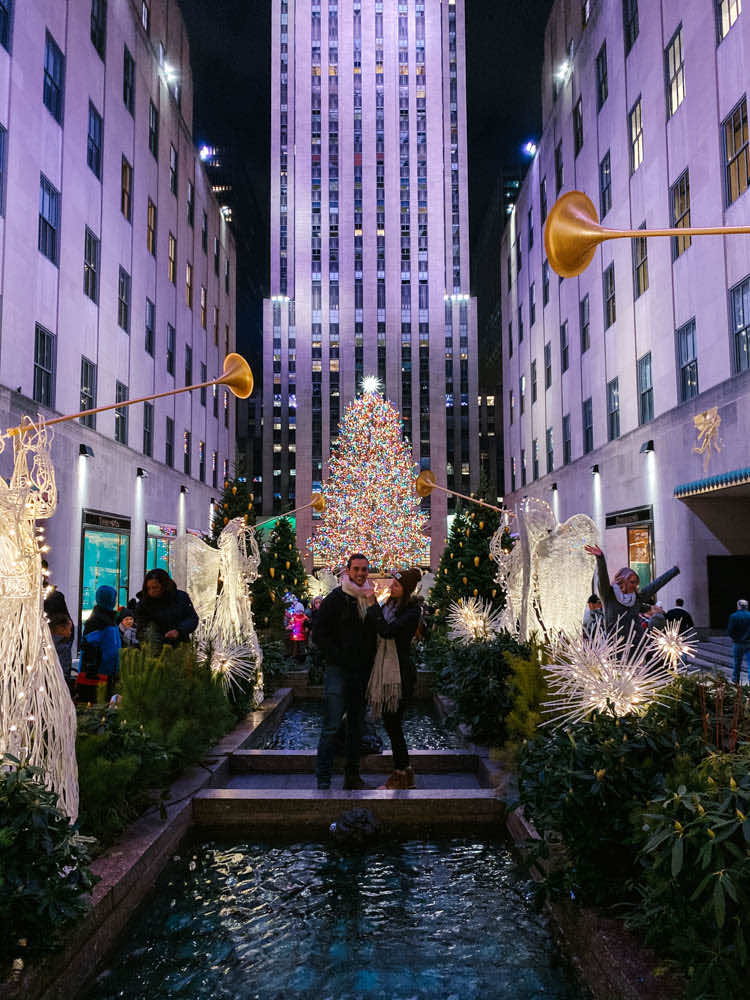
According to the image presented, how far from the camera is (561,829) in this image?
12.6ft

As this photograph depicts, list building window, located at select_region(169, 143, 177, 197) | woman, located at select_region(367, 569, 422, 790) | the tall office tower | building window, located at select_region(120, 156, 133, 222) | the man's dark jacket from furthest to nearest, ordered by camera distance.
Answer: the tall office tower, building window, located at select_region(169, 143, 177, 197), building window, located at select_region(120, 156, 133, 222), woman, located at select_region(367, 569, 422, 790), the man's dark jacket

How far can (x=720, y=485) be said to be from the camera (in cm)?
1598

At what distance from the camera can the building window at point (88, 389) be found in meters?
20.0

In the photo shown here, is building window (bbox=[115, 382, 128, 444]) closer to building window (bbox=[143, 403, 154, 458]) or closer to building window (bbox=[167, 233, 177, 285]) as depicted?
building window (bbox=[143, 403, 154, 458])

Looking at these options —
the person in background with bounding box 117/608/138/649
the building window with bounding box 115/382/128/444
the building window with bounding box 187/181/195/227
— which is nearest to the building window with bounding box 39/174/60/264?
the building window with bounding box 115/382/128/444

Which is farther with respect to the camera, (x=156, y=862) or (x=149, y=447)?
(x=149, y=447)

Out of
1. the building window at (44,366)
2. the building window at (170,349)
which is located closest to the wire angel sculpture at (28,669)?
the building window at (44,366)

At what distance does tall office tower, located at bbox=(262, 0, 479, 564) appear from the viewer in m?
72.9

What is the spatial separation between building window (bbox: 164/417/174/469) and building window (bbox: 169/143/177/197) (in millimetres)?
9782

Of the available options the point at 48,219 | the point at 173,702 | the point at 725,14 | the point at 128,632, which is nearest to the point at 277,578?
the point at 128,632

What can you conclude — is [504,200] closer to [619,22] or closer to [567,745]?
[619,22]

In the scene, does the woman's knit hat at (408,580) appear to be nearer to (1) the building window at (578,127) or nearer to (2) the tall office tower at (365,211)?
(1) the building window at (578,127)

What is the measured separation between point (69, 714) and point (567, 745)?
2842 mm

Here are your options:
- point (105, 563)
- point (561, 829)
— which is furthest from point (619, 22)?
point (561, 829)
